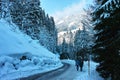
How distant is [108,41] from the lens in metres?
10.4

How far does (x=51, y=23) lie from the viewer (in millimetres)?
108000

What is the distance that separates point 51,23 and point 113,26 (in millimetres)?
98346

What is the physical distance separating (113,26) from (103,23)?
686mm

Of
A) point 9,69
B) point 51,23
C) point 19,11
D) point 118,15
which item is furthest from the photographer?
point 51,23

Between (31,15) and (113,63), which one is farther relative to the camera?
(31,15)

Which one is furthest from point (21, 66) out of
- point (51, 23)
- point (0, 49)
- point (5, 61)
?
point (51, 23)

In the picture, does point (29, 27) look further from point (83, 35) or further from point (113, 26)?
point (113, 26)

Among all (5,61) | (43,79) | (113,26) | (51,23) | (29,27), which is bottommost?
(43,79)

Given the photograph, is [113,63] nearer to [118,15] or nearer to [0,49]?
[118,15]

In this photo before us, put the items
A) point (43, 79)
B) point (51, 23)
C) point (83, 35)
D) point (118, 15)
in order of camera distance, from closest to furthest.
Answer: point (118, 15), point (43, 79), point (83, 35), point (51, 23)

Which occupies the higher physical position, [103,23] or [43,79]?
[103,23]

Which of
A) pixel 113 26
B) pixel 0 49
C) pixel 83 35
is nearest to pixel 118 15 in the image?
pixel 113 26

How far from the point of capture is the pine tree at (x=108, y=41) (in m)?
9.29

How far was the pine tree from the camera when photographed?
30.5 feet
